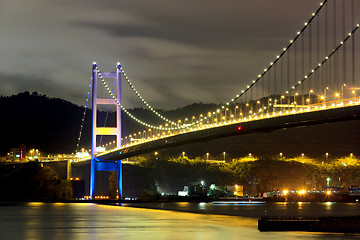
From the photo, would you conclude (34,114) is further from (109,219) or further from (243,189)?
(109,219)

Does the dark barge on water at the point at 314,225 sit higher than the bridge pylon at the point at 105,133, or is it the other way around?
the bridge pylon at the point at 105,133

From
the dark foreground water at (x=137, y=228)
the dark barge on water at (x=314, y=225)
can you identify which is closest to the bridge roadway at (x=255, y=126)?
the dark foreground water at (x=137, y=228)

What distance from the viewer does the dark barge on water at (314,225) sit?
3775cm

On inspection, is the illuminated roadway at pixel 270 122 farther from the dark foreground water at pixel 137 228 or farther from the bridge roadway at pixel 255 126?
the dark foreground water at pixel 137 228

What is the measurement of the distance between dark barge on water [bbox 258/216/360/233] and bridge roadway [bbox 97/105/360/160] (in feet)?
32.8

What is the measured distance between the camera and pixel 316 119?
49.7m

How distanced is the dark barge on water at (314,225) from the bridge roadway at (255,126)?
999 centimetres

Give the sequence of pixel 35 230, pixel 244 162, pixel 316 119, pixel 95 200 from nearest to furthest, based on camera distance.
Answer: pixel 35 230 → pixel 316 119 → pixel 95 200 → pixel 244 162

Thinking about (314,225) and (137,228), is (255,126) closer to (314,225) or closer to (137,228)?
(137,228)

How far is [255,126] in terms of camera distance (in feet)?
182

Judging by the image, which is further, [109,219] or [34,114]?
[34,114]

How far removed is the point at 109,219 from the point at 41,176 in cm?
4581

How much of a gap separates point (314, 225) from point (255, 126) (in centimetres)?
1755

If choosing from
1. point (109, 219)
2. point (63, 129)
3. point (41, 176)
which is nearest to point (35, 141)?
point (63, 129)
